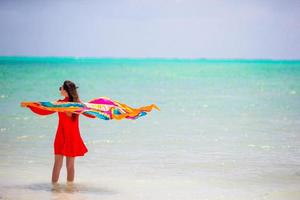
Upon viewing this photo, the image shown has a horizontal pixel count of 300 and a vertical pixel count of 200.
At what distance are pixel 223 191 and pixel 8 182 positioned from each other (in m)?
2.30

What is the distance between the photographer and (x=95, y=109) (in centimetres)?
776

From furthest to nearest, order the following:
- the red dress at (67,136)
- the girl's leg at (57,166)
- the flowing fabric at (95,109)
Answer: the girl's leg at (57,166) < the red dress at (67,136) < the flowing fabric at (95,109)

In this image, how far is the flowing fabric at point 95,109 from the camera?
7.48m

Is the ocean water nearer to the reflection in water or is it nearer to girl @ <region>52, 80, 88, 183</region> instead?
the reflection in water

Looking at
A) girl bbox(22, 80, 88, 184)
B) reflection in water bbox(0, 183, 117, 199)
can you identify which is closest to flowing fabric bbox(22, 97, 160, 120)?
girl bbox(22, 80, 88, 184)

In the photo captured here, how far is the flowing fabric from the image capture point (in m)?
7.48

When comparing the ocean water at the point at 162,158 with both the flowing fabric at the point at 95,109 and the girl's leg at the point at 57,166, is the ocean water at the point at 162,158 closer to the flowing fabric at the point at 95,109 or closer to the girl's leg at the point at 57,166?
the girl's leg at the point at 57,166

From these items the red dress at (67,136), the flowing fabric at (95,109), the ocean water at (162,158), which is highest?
the flowing fabric at (95,109)

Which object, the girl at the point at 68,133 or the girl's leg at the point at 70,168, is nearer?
the girl at the point at 68,133

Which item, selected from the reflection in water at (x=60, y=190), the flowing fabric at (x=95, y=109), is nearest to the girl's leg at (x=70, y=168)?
the reflection in water at (x=60, y=190)

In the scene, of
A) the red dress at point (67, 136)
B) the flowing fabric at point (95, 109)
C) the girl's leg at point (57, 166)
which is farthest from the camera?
the girl's leg at point (57, 166)

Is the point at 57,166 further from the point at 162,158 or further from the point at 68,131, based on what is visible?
the point at 162,158

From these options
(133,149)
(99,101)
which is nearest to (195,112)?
(133,149)

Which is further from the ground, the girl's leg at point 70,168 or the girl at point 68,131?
the girl at point 68,131
